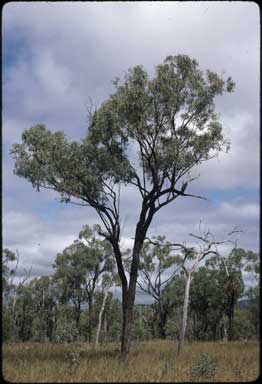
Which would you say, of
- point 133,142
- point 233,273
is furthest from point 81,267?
point 133,142

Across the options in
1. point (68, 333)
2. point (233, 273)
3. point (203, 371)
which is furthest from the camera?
point (233, 273)

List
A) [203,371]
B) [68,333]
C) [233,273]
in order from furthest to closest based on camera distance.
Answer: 1. [233,273]
2. [68,333]
3. [203,371]

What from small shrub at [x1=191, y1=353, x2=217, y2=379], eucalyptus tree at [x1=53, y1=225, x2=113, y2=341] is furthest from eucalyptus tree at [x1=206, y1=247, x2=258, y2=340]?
small shrub at [x1=191, y1=353, x2=217, y2=379]

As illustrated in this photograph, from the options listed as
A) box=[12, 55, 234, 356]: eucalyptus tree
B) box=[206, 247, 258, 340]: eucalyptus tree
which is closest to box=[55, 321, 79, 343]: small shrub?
box=[12, 55, 234, 356]: eucalyptus tree

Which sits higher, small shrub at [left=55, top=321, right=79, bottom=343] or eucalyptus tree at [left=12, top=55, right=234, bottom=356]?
eucalyptus tree at [left=12, top=55, right=234, bottom=356]

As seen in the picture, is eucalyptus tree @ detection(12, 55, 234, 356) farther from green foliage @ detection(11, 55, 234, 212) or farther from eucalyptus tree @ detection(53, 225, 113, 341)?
eucalyptus tree @ detection(53, 225, 113, 341)

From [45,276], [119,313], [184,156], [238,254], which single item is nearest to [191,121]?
[184,156]

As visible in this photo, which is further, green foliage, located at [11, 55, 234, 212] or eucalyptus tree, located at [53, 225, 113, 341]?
eucalyptus tree, located at [53, 225, 113, 341]

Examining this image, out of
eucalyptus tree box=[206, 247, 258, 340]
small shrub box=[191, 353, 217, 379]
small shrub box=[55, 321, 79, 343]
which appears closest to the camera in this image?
small shrub box=[191, 353, 217, 379]

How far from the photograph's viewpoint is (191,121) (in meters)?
17.7

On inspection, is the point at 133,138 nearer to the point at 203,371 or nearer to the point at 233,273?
the point at 203,371

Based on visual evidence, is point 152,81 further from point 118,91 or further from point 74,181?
point 74,181

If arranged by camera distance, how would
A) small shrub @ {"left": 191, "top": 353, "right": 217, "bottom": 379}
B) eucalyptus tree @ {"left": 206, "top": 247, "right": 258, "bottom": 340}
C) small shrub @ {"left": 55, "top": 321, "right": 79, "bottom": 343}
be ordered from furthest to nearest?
eucalyptus tree @ {"left": 206, "top": 247, "right": 258, "bottom": 340} < small shrub @ {"left": 55, "top": 321, "right": 79, "bottom": 343} < small shrub @ {"left": 191, "top": 353, "right": 217, "bottom": 379}

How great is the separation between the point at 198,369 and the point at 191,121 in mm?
9970
